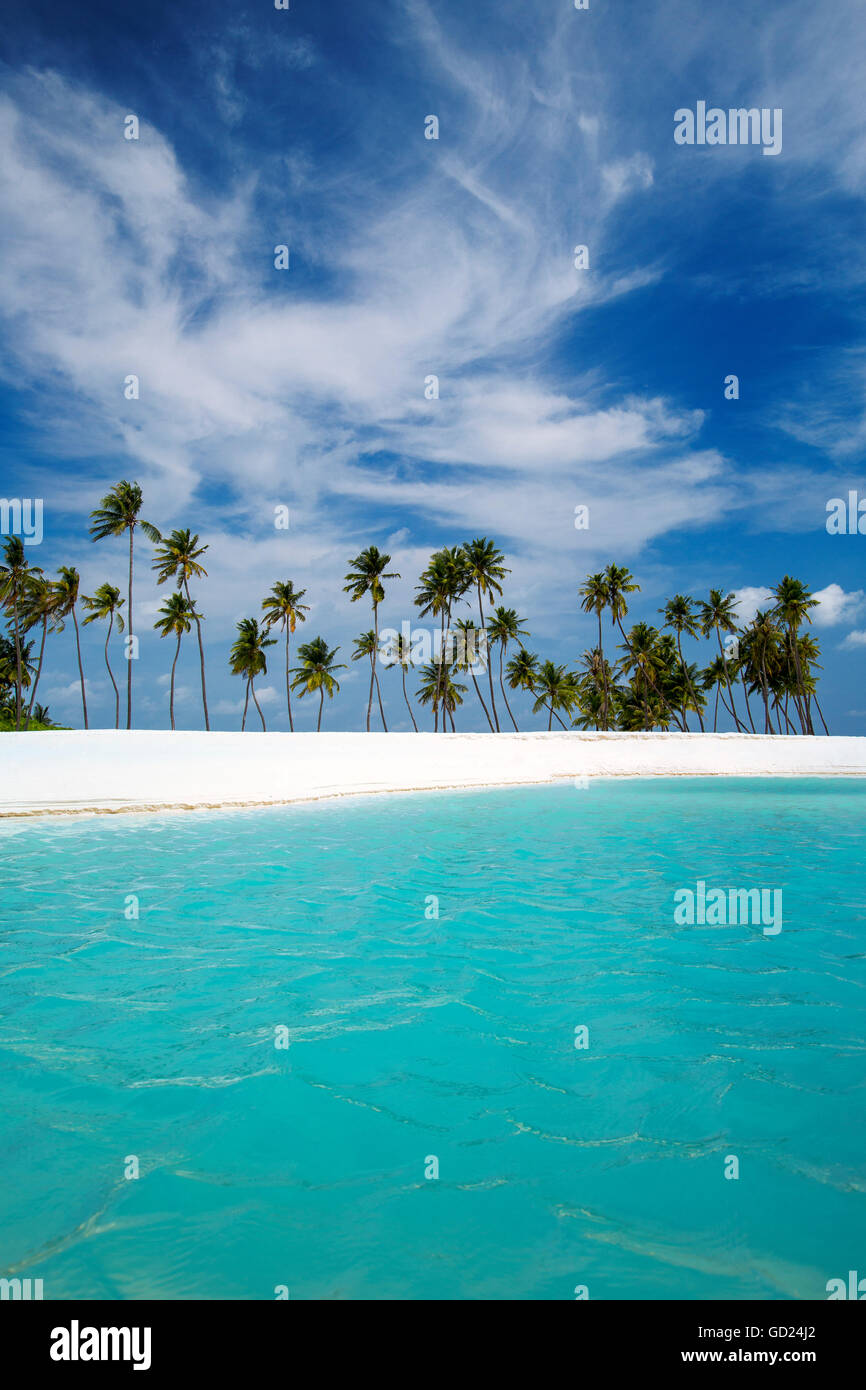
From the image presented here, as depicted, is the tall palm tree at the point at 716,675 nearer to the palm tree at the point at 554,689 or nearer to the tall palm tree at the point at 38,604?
the palm tree at the point at 554,689

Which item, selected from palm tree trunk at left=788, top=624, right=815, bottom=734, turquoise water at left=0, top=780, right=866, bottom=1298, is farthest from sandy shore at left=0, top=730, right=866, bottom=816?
palm tree trunk at left=788, top=624, right=815, bottom=734

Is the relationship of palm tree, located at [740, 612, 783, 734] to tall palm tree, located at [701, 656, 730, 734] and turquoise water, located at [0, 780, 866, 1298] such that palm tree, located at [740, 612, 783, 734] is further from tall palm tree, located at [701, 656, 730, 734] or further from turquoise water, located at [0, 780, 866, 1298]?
turquoise water, located at [0, 780, 866, 1298]

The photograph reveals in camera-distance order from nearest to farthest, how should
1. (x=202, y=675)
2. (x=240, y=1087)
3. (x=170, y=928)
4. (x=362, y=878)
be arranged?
(x=240, y=1087) < (x=170, y=928) < (x=362, y=878) < (x=202, y=675)

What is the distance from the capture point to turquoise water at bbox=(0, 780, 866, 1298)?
2.79m

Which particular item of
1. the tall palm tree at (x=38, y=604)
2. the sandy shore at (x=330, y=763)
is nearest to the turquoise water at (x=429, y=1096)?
the sandy shore at (x=330, y=763)

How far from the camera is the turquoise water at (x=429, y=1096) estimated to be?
279cm

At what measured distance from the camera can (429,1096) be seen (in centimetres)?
405

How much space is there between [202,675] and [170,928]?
4934cm

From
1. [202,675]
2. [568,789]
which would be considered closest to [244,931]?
[568,789]

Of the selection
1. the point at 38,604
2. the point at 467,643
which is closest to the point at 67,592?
the point at 38,604

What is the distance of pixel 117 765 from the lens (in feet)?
73.4

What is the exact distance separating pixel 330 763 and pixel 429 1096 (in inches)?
970
